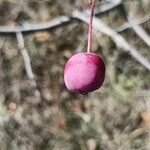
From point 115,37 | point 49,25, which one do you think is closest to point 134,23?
point 115,37

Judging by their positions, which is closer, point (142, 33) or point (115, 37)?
point (115, 37)

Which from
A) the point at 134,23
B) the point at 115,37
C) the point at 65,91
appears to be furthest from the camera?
the point at 65,91

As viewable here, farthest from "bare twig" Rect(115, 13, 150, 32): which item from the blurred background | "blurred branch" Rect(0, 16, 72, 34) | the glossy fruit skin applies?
the glossy fruit skin

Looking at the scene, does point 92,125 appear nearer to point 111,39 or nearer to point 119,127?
point 119,127

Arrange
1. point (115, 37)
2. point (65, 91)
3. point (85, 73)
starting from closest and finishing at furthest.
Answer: point (85, 73) < point (115, 37) < point (65, 91)

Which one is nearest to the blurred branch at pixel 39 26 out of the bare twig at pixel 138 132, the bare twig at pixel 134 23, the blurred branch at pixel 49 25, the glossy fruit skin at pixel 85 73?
the blurred branch at pixel 49 25

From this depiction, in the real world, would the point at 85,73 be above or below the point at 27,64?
above

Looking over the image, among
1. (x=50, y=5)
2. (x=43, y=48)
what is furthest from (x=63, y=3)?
(x=43, y=48)

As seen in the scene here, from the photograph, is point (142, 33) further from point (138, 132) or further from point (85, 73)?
point (85, 73)
